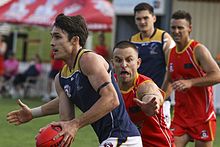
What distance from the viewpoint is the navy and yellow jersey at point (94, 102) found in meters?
6.11

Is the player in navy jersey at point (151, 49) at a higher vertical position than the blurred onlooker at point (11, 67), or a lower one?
higher

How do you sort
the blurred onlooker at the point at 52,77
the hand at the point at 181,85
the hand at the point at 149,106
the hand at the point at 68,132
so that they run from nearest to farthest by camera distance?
the hand at the point at 68,132, the hand at the point at 149,106, the hand at the point at 181,85, the blurred onlooker at the point at 52,77

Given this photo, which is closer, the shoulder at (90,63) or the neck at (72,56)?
the shoulder at (90,63)

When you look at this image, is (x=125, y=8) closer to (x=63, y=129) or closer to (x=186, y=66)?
(x=186, y=66)

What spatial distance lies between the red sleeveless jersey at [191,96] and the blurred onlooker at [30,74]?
48.4 ft

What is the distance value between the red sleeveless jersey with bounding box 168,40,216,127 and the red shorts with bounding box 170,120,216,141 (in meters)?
0.05

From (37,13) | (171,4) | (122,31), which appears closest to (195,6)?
(171,4)

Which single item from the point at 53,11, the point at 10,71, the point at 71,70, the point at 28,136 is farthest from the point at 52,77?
the point at 71,70

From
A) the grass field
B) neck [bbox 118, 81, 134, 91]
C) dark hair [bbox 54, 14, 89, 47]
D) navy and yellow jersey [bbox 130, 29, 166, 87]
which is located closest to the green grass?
the grass field

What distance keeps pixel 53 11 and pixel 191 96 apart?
47.9 feet

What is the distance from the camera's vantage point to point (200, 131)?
8828 millimetres

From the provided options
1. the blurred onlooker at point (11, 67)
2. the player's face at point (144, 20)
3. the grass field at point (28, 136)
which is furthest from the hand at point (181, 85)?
the blurred onlooker at point (11, 67)

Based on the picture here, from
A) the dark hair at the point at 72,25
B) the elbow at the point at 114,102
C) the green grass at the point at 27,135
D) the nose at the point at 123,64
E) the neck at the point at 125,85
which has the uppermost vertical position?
the dark hair at the point at 72,25

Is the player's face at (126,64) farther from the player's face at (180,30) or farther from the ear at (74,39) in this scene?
the player's face at (180,30)
